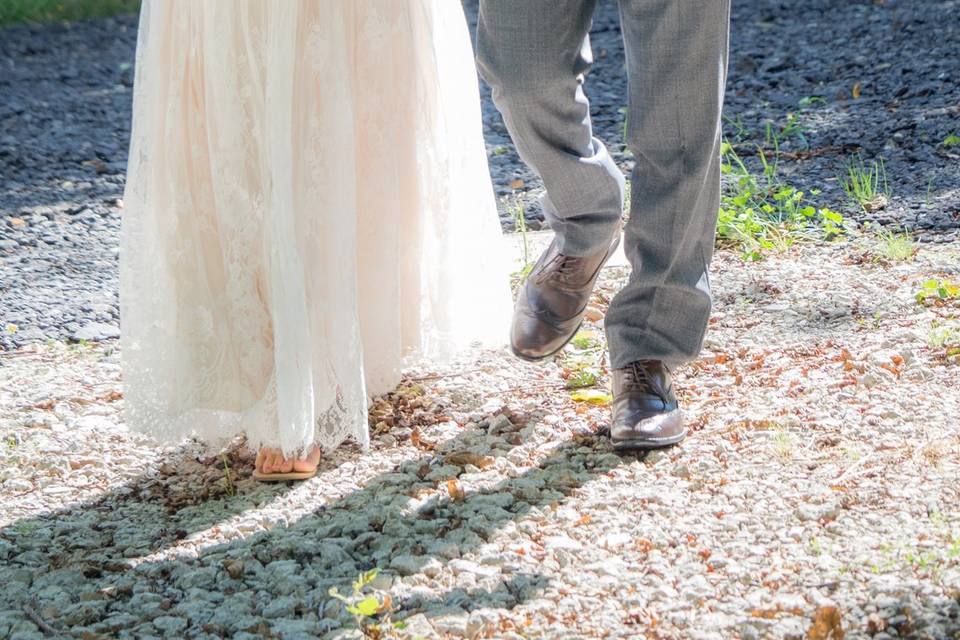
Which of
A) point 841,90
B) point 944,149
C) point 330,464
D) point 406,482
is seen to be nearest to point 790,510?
point 406,482

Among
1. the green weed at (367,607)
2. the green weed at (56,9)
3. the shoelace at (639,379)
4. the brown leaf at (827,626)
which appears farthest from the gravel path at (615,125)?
the brown leaf at (827,626)

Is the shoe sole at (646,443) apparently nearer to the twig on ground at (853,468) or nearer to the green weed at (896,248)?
the twig on ground at (853,468)

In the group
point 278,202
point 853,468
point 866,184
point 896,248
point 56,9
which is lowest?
point 853,468

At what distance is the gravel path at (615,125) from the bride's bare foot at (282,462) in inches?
51.1

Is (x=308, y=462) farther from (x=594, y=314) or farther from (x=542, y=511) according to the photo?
(x=594, y=314)

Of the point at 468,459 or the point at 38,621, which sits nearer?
the point at 38,621

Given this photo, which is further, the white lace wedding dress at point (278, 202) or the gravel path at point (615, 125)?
the gravel path at point (615, 125)

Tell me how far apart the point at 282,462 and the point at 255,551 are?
1.14ft

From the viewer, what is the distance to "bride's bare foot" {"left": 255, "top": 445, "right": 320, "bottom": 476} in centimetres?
279

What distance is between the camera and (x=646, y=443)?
8.98 ft

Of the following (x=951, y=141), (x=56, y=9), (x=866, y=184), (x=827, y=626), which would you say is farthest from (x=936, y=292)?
(x=56, y=9)

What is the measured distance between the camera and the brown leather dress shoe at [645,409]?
2738 mm

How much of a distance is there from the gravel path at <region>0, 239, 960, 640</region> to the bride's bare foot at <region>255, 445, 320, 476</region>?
4cm

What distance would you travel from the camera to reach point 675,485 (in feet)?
8.53
